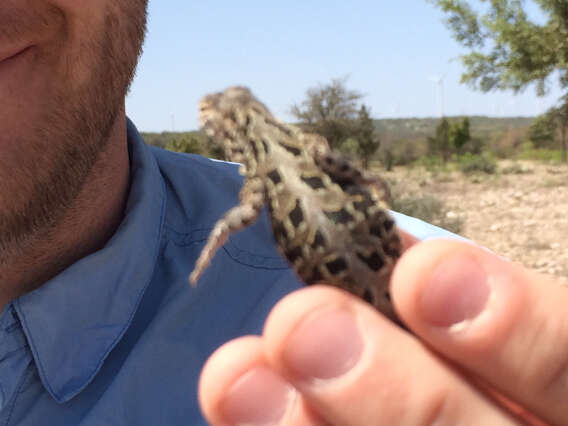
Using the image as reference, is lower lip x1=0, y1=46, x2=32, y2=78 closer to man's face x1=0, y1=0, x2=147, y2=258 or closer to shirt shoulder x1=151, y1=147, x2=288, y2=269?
man's face x1=0, y1=0, x2=147, y2=258

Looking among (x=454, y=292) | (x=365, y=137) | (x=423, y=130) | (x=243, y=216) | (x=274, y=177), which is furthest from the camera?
(x=423, y=130)

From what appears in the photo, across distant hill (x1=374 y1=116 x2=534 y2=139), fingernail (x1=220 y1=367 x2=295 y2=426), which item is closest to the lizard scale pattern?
fingernail (x1=220 y1=367 x2=295 y2=426)

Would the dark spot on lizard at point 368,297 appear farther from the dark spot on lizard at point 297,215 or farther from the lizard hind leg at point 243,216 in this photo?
the lizard hind leg at point 243,216

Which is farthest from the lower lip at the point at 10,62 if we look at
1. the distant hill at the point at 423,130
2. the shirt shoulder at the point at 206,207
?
the distant hill at the point at 423,130

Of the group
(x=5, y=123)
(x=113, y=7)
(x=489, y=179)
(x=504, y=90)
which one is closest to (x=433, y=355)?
(x=5, y=123)

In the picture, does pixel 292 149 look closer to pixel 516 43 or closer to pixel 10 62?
pixel 10 62

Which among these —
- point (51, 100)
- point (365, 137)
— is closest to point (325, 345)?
point (51, 100)

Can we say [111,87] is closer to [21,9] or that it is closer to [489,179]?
[21,9]
